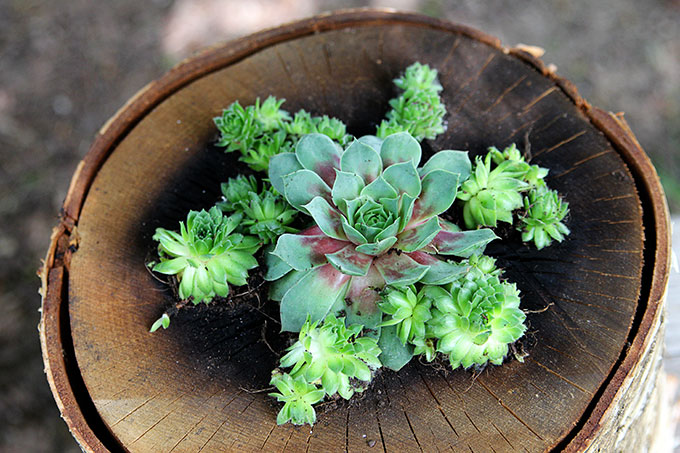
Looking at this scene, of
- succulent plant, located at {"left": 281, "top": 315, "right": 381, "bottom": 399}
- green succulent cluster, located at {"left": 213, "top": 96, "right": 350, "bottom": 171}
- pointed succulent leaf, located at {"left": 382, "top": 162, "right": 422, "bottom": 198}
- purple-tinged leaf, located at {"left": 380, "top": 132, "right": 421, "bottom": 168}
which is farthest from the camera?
green succulent cluster, located at {"left": 213, "top": 96, "right": 350, "bottom": 171}

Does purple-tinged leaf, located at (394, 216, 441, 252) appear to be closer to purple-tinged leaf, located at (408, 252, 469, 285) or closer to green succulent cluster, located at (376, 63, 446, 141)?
purple-tinged leaf, located at (408, 252, 469, 285)

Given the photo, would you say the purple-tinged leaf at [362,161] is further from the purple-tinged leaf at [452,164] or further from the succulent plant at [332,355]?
the succulent plant at [332,355]

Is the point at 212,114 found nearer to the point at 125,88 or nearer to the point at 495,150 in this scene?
the point at 495,150

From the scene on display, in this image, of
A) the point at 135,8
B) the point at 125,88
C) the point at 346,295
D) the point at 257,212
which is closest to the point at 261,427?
the point at 346,295

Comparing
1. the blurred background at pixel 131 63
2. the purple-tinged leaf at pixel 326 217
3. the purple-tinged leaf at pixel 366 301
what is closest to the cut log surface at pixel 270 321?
the purple-tinged leaf at pixel 366 301

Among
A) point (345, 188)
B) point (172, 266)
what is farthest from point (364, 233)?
point (172, 266)

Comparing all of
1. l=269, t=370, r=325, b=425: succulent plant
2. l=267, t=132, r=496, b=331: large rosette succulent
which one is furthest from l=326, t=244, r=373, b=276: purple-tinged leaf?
l=269, t=370, r=325, b=425: succulent plant
